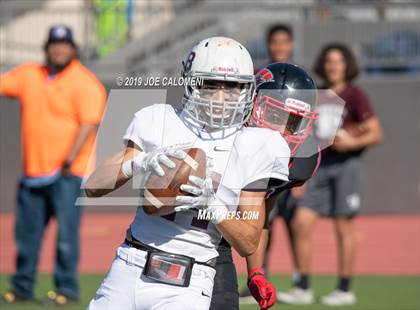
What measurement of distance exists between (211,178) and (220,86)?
41 centimetres

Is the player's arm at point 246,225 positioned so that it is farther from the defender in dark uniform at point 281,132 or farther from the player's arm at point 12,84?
the player's arm at point 12,84

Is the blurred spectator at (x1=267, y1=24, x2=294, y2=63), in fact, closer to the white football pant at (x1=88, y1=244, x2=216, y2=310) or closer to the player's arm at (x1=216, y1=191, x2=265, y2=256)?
the player's arm at (x1=216, y1=191, x2=265, y2=256)

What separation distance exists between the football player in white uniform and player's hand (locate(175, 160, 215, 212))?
14 centimetres

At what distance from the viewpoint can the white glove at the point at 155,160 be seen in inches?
140

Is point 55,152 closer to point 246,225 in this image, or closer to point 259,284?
point 259,284

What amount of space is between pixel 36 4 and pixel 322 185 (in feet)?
25.8

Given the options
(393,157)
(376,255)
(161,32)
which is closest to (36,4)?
(161,32)

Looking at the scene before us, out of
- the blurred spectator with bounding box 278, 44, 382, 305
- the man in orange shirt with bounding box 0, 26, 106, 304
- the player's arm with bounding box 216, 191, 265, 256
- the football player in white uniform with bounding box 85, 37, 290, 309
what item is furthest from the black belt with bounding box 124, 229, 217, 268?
the blurred spectator with bounding box 278, 44, 382, 305

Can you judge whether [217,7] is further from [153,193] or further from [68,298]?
[153,193]

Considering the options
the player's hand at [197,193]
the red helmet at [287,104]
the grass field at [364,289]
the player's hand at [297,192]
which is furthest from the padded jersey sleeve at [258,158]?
the player's hand at [297,192]

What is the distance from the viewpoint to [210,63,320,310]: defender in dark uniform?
4.10 meters

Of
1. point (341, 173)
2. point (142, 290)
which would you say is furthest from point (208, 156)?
point (341, 173)

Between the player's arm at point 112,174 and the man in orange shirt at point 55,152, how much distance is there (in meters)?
3.73

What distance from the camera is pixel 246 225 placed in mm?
3861
